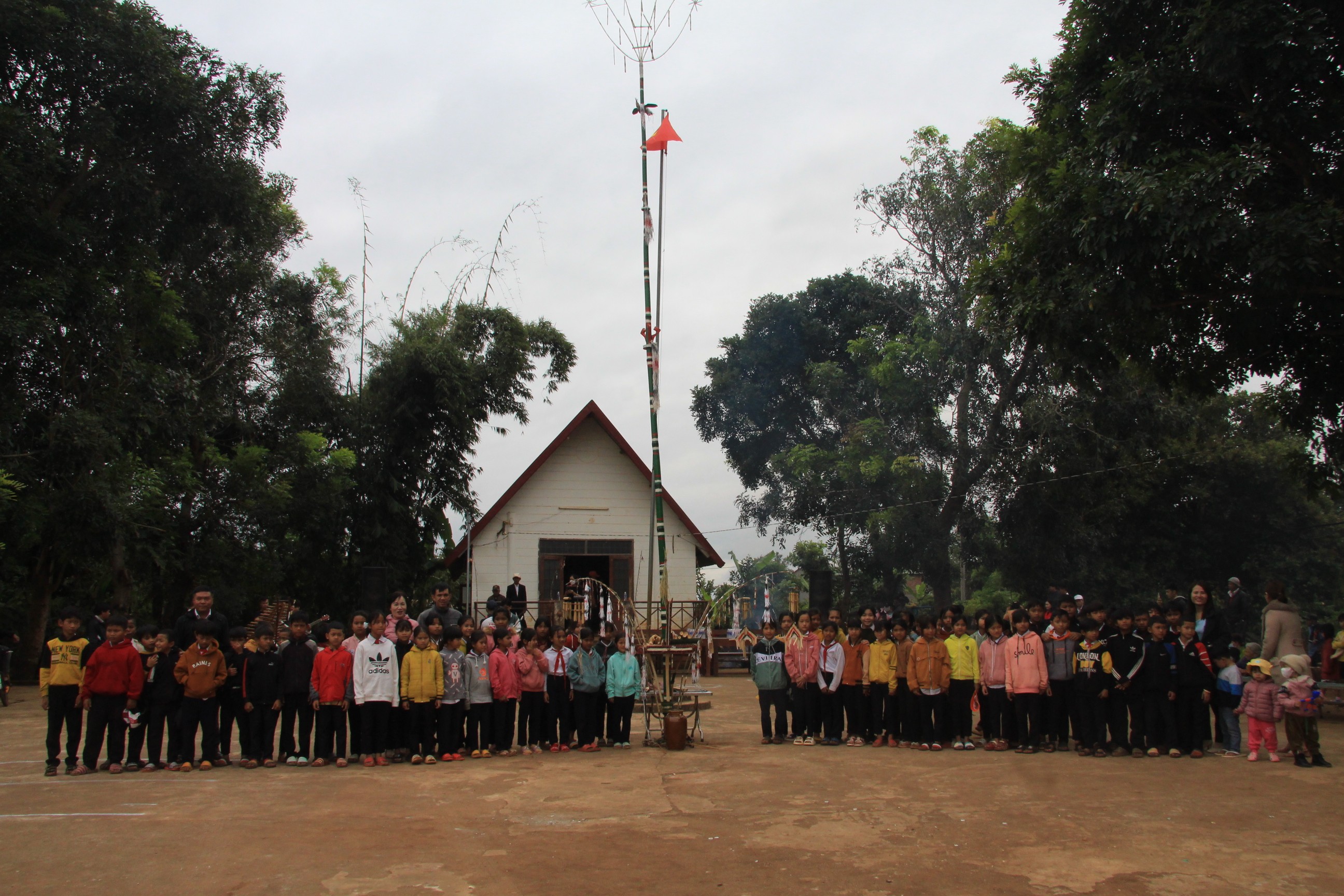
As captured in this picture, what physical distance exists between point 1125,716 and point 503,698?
6159mm

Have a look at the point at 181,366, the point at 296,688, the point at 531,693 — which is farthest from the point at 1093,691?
the point at 181,366

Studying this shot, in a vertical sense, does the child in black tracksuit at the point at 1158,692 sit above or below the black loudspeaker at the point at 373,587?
below

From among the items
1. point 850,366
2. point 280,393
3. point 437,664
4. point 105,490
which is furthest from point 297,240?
point 850,366

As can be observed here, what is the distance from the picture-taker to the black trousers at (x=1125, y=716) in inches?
388

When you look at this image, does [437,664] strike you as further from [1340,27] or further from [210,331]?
[210,331]

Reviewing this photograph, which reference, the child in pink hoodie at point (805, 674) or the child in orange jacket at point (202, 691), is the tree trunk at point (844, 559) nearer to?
the child in pink hoodie at point (805, 674)

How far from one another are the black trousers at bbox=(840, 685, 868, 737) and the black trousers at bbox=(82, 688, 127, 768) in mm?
7101

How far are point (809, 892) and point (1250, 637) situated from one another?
114 feet

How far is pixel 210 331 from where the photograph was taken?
21938mm

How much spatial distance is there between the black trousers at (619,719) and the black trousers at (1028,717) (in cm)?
395

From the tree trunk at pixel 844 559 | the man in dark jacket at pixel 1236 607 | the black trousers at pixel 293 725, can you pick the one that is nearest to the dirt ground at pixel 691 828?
the black trousers at pixel 293 725

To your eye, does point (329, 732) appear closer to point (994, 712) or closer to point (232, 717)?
point (232, 717)

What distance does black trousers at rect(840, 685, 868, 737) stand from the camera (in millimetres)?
10977

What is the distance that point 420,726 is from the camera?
10.1m
